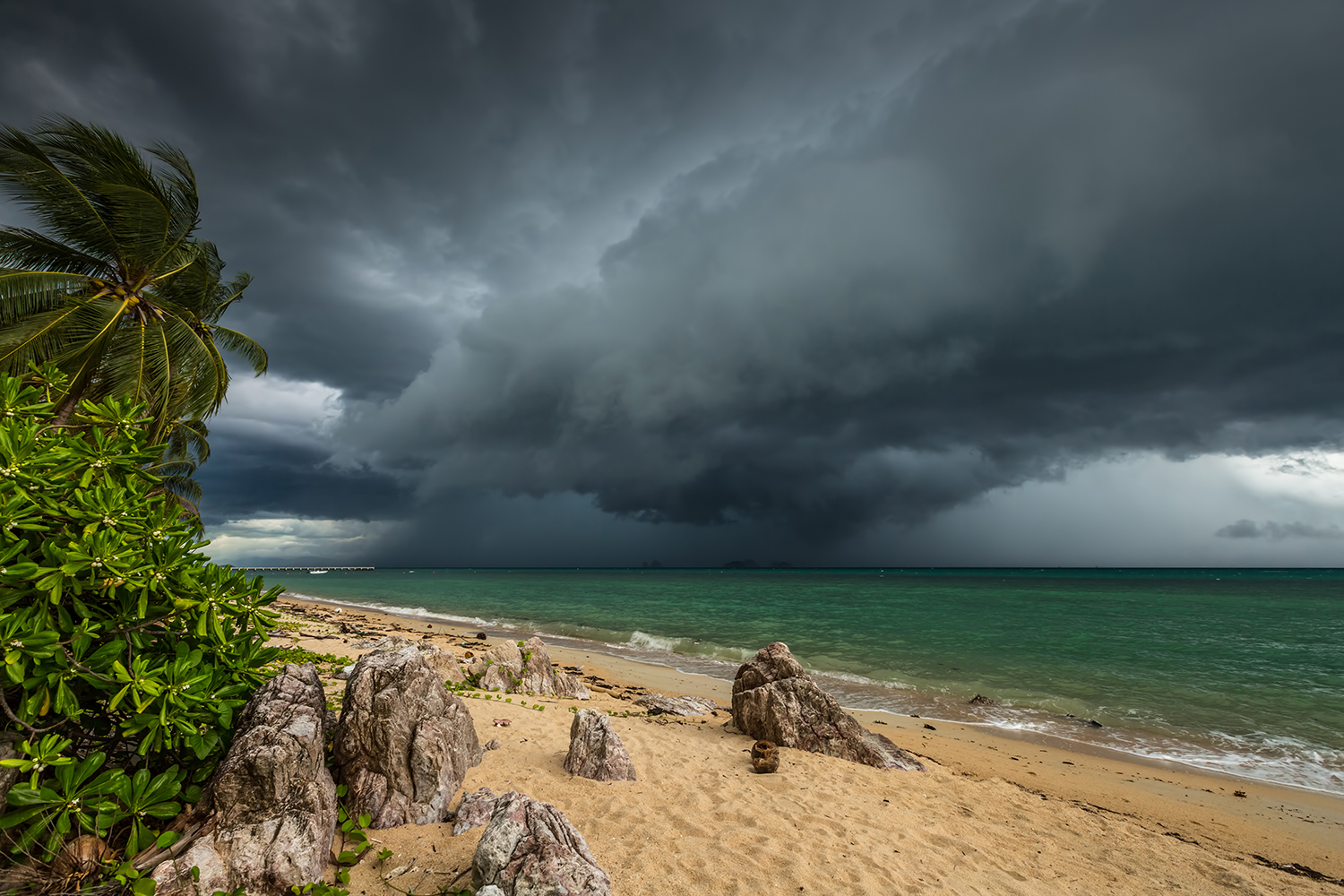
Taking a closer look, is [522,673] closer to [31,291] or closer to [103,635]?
[103,635]

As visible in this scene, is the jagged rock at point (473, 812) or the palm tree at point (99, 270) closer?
the jagged rock at point (473, 812)

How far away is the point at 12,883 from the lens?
10.6 feet

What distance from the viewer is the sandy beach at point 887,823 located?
17.3ft

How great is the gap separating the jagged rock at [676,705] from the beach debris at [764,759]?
14.0ft

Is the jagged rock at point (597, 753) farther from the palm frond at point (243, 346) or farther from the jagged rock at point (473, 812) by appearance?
the palm frond at point (243, 346)

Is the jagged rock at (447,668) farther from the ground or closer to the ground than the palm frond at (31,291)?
closer to the ground

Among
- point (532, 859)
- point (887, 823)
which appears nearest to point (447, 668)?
point (532, 859)

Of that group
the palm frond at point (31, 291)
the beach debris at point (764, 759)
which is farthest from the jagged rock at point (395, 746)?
the palm frond at point (31, 291)

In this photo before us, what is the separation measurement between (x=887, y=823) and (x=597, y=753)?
3891 mm

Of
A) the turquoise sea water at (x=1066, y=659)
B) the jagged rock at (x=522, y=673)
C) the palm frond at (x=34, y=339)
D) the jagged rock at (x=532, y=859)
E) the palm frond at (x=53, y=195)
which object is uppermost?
the palm frond at (x=53, y=195)

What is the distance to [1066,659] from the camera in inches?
900

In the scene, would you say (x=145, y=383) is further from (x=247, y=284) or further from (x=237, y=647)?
(x=237, y=647)

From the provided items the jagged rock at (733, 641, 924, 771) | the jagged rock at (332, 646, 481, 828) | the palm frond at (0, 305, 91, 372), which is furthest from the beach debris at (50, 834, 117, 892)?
the palm frond at (0, 305, 91, 372)

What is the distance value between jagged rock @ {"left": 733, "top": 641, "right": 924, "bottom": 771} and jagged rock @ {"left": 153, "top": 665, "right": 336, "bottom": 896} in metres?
7.38
